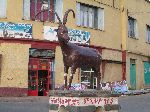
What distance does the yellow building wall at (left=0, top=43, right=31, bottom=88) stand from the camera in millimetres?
26250

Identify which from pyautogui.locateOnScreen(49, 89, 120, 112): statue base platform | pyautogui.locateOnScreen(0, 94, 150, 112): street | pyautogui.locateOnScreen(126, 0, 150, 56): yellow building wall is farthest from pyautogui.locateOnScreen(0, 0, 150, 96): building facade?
pyautogui.locateOnScreen(49, 89, 120, 112): statue base platform

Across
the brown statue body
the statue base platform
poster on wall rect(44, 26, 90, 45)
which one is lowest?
the statue base platform

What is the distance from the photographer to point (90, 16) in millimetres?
31734

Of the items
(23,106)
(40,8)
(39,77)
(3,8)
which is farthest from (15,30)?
(23,106)

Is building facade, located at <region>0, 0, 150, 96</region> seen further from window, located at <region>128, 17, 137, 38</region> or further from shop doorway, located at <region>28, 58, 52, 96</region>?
window, located at <region>128, 17, 137, 38</region>

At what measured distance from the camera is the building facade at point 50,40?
26.6 m

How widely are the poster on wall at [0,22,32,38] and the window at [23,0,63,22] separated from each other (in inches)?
29.8

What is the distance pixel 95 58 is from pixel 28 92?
18462mm

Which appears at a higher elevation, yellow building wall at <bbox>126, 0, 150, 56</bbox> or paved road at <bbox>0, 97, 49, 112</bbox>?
yellow building wall at <bbox>126, 0, 150, 56</bbox>

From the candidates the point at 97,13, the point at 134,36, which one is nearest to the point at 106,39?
the point at 97,13

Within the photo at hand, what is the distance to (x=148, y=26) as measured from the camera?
41406 mm

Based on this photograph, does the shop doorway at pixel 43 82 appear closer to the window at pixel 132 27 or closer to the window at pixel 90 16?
the window at pixel 90 16

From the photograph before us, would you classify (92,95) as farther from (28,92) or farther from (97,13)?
(97,13)

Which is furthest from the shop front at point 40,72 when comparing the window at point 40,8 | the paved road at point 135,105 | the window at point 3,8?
the paved road at point 135,105
